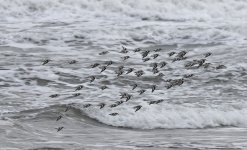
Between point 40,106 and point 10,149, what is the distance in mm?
3028

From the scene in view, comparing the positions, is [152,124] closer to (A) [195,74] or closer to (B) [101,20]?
(A) [195,74]

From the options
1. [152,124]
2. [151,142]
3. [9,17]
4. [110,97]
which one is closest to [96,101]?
[110,97]

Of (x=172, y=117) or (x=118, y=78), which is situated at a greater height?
(x=118, y=78)

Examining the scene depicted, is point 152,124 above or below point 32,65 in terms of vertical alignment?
below

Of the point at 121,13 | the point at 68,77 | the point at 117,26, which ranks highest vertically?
the point at 121,13

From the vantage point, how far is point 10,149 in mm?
8656

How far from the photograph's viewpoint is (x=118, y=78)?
1391 cm

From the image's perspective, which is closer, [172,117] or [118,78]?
[172,117]

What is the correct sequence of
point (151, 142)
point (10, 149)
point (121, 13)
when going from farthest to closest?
point (121, 13) < point (151, 142) < point (10, 149)

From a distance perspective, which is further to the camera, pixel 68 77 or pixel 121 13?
pixel 121 13

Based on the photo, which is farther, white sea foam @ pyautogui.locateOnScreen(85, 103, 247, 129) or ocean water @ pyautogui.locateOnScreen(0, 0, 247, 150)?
white sea foam @ pyautogui.locateOnScreen(85, 103, 247, 129)

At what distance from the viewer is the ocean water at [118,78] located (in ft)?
32.8

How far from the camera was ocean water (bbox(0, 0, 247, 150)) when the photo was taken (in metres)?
9.99

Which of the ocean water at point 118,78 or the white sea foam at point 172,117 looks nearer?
the ocean water at point 118,78
